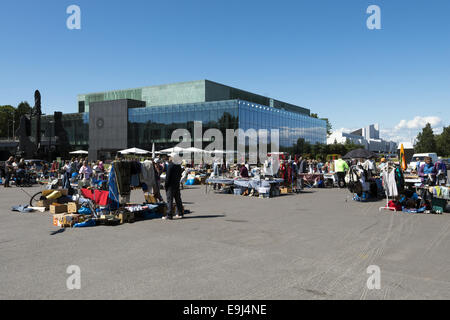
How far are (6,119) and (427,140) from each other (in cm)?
11277

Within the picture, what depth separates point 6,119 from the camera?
3880 inches

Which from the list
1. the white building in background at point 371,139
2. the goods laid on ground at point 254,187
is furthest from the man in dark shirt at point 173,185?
the white building in background at point 371,139

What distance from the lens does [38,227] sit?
30.3 ft

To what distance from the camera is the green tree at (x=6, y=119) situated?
97.4 meters

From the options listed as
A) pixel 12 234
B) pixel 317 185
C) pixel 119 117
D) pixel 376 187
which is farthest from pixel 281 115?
pixel 12 234

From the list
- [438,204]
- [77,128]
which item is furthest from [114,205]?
[77,128]

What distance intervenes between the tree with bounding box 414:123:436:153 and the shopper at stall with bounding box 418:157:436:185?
85612 mm

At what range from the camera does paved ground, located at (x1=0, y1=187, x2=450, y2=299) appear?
459cm

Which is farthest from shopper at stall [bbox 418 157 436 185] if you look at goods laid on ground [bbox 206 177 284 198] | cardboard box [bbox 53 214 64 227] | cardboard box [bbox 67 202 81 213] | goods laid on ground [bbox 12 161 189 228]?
cardboard box [bbox 53 214 64 227]

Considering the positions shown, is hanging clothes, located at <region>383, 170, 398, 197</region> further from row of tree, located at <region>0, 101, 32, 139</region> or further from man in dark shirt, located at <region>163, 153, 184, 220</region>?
row of tree, located at <region>0, 101, 32, 139</region>

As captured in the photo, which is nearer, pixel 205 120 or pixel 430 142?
pixel 205 120

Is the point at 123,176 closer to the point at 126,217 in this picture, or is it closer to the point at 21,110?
the point at 126,217

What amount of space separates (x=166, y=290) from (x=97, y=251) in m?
2.70

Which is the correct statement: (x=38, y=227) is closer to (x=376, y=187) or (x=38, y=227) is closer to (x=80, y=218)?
(x=80, y=218)
